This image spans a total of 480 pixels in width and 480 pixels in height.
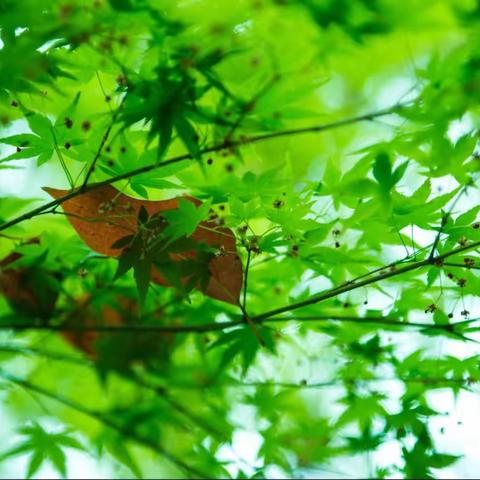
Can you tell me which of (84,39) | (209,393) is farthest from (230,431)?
(84,39)

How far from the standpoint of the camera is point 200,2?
2.61 feet

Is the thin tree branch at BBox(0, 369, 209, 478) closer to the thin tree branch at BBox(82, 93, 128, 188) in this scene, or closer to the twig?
the twig

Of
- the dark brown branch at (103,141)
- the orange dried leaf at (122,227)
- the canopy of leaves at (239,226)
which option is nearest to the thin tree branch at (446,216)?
the canopy of leaves at (239,226)

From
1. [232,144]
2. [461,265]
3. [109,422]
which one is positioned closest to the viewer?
[232,144]

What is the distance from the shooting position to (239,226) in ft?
3.40

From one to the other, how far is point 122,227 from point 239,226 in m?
0.17

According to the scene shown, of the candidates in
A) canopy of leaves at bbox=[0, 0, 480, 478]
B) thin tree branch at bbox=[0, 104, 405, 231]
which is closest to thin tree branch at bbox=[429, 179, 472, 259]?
canopy of leaves at bbox=[0, 0, 480, 478]

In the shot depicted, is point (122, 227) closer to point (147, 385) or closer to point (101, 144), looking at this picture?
point (101, 144)

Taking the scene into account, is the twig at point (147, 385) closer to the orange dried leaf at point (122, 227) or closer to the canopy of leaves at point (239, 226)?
the canopy of leaves at point (239, 226)

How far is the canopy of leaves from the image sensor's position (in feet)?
2.67

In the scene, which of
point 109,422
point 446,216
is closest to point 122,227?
point 446,216

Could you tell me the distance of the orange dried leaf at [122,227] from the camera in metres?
0.99

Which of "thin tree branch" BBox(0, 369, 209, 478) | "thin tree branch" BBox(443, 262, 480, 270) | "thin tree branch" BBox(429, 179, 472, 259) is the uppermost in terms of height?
"thin tree branch" BBox(429, 179, 472, 259)

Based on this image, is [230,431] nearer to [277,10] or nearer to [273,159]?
[273,159]
